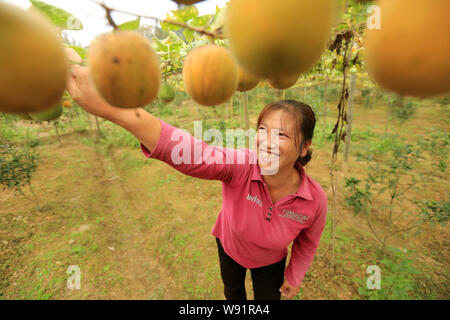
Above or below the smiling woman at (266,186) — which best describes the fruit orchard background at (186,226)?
below

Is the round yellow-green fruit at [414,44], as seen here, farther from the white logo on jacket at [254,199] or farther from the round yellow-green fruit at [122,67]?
the white logo on jacket at [254,199]

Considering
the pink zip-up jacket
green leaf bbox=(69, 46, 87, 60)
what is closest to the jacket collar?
the pink zip-up jacket

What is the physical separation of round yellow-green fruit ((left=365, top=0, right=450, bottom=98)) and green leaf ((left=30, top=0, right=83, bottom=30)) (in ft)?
2.24

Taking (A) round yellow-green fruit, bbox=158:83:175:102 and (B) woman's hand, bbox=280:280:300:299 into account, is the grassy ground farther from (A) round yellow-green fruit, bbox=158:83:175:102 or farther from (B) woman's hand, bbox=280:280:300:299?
(A) round yellow-green fruit, bbox=158:83:175:102

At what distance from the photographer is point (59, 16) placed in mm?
560

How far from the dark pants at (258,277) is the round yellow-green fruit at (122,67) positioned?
206 cm

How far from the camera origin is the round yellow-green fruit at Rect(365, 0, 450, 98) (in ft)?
1.02

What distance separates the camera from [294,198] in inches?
64.9

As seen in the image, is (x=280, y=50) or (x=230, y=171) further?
(x=230, y=171)

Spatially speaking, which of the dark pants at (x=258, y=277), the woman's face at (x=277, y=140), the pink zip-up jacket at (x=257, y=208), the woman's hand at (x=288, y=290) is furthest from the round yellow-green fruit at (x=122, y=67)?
the woman's hand at (x=288, y=290)

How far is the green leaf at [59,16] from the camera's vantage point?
53 cm
